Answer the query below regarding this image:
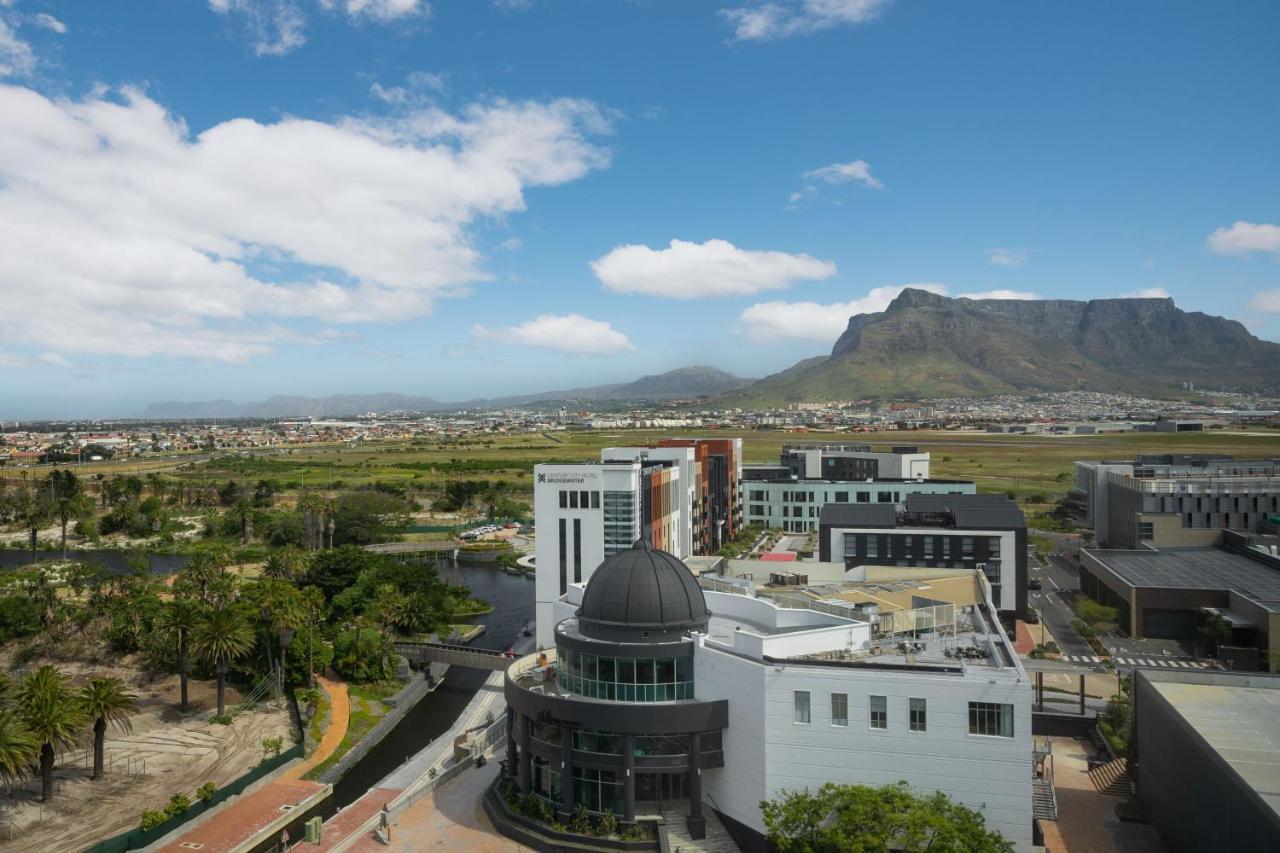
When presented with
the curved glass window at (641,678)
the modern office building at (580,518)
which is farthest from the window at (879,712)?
the modern office building at (580,518)

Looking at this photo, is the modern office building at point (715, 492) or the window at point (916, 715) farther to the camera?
the modern office building at point (715, 492)

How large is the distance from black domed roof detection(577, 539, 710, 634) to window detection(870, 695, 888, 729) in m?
7.19

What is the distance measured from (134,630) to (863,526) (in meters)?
53.0

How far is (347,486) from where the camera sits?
166m

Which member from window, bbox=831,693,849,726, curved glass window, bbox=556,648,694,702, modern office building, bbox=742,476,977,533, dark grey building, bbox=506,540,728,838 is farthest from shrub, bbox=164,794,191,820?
modern office building, bbox=742,476,977,533

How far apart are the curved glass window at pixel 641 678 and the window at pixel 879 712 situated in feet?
22.5

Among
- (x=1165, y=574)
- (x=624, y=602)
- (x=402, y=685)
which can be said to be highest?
(x=624, y=602)

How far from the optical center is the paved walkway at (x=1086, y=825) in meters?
33.6

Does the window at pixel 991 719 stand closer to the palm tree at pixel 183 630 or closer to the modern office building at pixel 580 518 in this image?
the modern office building at pixel 580 518

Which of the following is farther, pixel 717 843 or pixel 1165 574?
pixel 1165 574

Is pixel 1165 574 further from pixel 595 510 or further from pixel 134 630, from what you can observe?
Answer: pixel 134 630

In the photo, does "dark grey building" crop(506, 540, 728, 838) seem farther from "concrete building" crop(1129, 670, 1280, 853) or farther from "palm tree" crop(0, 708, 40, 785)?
"palm tree" crop(0, 708, 40, 785)

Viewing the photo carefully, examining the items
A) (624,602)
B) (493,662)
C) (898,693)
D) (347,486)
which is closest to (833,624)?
(898,693)

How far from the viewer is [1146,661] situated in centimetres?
5703
